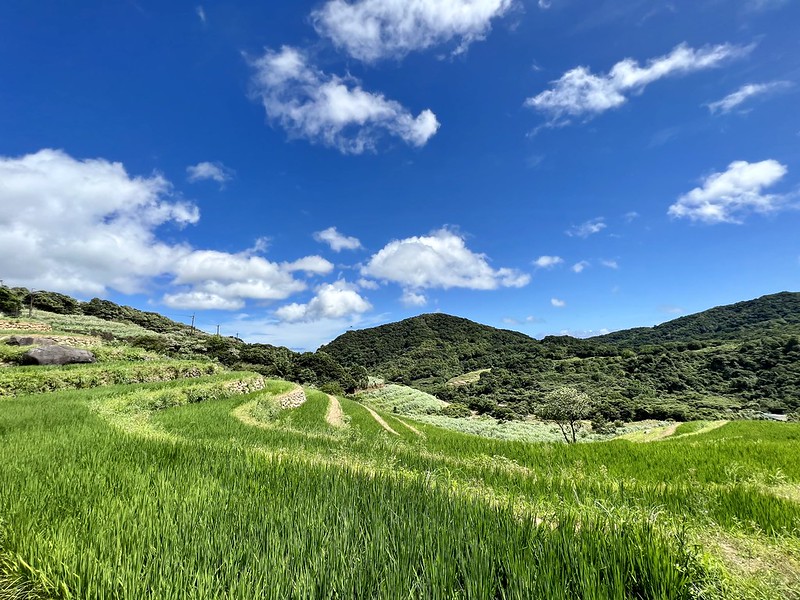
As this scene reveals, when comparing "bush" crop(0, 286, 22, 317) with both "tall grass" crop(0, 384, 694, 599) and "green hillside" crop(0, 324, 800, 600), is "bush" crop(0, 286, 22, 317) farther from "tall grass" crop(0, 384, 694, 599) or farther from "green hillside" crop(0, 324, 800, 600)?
"tall grass" crop(0, 384, 694, 599)

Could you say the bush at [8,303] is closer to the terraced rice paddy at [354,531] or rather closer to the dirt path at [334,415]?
the dirt path at [334,415]

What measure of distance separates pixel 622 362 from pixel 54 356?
88.6m

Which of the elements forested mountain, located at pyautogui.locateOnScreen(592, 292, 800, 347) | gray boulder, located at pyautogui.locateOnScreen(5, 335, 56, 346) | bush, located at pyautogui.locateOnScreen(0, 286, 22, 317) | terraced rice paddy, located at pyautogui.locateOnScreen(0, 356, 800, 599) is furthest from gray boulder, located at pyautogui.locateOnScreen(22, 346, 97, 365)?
forested mountain, located at pyautogui.locateOnScreen(592, 292, 800, 347)

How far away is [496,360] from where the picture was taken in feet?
325

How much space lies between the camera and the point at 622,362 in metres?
77.1

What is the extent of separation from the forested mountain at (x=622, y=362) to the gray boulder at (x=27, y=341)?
51.5 metres

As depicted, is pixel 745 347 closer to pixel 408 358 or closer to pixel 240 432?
pixel 408 358

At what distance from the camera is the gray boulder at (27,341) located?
29.6 m

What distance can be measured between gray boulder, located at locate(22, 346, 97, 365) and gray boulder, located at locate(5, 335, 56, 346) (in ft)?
8.46

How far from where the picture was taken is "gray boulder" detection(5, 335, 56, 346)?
2964cm

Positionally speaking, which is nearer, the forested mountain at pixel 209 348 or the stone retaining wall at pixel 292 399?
the stone retaining wall at pixel 292 399

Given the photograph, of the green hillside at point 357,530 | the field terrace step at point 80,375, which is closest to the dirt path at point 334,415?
the field terrace step at point 80,375

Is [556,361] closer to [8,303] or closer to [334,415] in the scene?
[334,415]

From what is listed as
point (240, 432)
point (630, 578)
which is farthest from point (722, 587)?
point (240, 432)
